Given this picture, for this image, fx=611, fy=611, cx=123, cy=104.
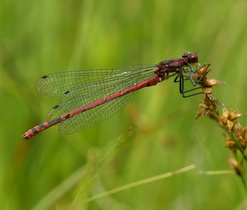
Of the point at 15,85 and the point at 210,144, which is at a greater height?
the point at 15,85

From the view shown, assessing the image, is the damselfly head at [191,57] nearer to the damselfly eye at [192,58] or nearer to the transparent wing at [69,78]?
the damselfly eye at [192,58]

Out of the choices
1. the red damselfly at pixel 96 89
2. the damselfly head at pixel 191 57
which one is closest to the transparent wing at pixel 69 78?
the red damselfly at pixel 96 89

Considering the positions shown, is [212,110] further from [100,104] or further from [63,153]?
[63,153]

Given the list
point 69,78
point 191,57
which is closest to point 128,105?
point 69,78

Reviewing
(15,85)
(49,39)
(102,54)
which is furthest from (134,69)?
(49,39)

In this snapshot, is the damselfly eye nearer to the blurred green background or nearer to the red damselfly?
the red damselfly

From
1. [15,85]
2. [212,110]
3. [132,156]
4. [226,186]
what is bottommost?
[226,186]

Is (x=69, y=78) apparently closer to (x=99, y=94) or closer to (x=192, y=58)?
(x=99, y=94)
